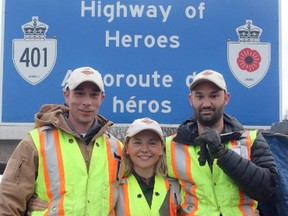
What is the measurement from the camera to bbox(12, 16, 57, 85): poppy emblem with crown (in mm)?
5305

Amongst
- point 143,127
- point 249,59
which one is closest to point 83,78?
point 143,127

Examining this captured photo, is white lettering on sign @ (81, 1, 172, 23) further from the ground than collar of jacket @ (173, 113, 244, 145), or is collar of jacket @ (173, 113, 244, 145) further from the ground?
white lettering on sign @ (81, 1, 172, 23)

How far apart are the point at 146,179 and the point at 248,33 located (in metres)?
1.69

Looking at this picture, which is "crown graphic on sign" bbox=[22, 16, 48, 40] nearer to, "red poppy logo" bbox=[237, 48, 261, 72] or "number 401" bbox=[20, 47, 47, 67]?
"number 401" bbox=[20, 47, 47, 67]

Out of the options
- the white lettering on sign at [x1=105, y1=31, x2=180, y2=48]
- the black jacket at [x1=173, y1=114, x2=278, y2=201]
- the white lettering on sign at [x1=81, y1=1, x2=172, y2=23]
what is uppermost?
the white lettering on sign at [x1=81, y1=1, x2=172, y2=23]

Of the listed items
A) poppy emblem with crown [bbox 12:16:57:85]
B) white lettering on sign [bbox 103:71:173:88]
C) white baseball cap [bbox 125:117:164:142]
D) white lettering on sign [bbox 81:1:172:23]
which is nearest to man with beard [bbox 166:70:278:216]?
white baseball cap [bbox 125:117:164:142]

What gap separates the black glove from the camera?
4082mm

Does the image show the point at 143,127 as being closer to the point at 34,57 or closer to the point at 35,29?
the point at 34,57

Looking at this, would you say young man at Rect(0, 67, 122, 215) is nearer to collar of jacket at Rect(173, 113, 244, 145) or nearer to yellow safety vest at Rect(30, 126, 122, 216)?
yellow safety vest at Rect(30, 126, 122, 216)

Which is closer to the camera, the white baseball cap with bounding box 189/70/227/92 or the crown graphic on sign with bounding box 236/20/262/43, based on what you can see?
the white baseball cap with bounding box 189/70/227/92

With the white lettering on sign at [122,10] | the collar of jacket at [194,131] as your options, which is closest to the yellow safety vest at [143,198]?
the collar of jacket at [194,131]

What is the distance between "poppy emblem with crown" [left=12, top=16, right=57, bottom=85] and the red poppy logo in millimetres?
1565

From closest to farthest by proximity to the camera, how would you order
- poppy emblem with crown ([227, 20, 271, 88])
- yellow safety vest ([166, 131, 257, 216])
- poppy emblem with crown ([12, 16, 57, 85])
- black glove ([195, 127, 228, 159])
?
black glove ([195, 127, 228, 159]) → yellow safety vest ([166, 131, 257, 216]) → poppy emblem with crown ([12, 16, 57, 85]) → poppy emblem with crown ([227, 20, 271, 88])

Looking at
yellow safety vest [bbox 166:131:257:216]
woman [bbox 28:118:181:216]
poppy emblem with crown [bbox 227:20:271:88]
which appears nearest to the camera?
yellow safety vest [bbox 166:131:257:216]
